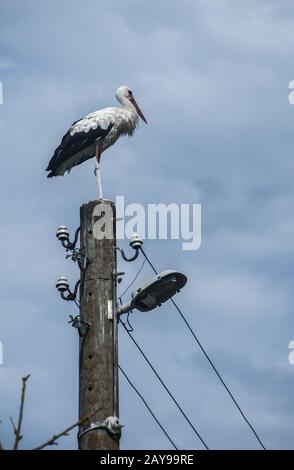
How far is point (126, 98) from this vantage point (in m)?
15.9

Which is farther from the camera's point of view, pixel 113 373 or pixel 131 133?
pixel 131 133

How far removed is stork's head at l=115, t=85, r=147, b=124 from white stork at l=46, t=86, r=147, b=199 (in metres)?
0.01

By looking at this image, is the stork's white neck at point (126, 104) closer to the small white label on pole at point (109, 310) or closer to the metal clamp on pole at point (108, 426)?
the small white label on pole at point (109, 310)

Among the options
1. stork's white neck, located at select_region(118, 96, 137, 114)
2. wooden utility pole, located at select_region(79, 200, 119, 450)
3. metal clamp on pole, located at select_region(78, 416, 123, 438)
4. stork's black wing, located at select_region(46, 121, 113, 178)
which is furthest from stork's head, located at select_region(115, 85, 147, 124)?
metal clamp on pole, located at select_region(78, 416, 123, 438)

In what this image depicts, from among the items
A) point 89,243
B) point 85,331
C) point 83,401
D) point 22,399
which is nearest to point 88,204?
point 89,243

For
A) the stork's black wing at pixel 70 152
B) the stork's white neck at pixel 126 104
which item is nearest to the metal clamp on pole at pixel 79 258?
the stork's black wing at pixel 70 152

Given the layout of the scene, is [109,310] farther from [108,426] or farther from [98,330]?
[108,426]

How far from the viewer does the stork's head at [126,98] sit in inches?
618

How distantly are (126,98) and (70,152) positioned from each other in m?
2.92

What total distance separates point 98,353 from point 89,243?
3.15ft

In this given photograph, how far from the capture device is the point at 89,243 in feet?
28.2
